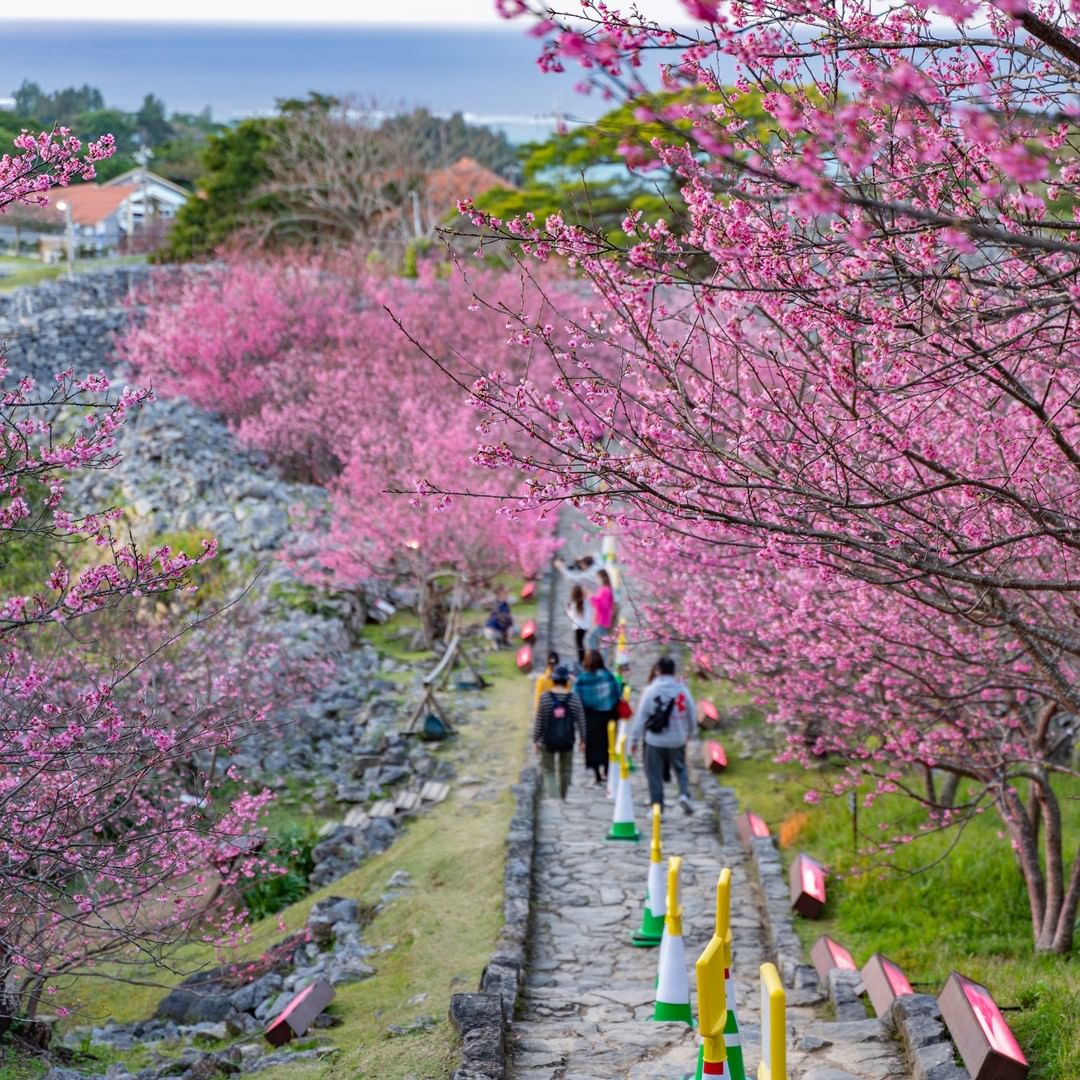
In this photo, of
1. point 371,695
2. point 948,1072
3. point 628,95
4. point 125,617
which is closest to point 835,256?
point 628,95

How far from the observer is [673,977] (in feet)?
27.5

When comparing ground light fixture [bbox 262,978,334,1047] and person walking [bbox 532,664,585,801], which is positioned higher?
person walking [bbox 532,664,585,801]

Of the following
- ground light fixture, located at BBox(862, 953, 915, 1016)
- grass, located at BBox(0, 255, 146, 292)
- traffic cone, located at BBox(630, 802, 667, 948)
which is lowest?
traffic cone, located at BBox(630, 802, 667, 948)

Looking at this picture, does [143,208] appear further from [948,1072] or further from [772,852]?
[948,1072]

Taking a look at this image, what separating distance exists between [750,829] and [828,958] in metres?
3.35

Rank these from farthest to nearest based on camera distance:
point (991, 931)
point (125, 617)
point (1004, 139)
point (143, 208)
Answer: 1. point (143, 208)
2. point (125, 617)
3. point (991, 931)
4. point (1004, 139)

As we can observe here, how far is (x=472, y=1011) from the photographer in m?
7.61

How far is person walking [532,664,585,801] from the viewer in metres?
13.1

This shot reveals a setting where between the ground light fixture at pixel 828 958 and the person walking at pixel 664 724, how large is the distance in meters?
3.32

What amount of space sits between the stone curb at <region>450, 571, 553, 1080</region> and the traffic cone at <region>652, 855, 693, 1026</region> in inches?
35.8

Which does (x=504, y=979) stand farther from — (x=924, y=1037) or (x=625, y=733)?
(x=625, y=733)

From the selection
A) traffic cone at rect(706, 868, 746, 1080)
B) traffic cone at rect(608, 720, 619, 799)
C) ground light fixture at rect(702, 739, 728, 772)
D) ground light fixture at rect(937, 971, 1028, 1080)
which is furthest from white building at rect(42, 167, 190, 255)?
ground light fixture at rect(937, 971, 1028, 1080)

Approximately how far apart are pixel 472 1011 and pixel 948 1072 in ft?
8.38

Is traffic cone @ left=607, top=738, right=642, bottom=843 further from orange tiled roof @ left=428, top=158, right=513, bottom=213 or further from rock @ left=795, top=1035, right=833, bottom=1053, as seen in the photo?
orange tiled roof @ left=428, top=158, right=513, bottom=213
